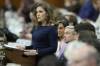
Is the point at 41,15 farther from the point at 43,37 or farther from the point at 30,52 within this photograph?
the point at 30,52

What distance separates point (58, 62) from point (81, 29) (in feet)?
2.33

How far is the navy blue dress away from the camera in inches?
213

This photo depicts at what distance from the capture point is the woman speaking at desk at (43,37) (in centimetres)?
541

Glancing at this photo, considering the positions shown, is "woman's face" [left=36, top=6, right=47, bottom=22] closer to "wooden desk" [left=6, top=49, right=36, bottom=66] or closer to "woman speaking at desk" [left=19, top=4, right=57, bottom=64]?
"woman speaking at desk" [left=19, top=4, right=57, bottom=64]

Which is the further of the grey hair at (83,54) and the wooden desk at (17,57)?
the wooden desk at (17,57)

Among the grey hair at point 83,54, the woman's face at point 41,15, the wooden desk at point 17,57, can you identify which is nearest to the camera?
the grey hair at point 83,54

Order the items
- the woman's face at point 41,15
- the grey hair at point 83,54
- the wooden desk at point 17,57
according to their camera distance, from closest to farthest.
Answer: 1. the grey hair at point 83,54
2. the wooden desk at point 17,57
3. the woman's face at point 41,15

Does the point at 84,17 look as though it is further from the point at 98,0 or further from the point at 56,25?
the point at 56,25

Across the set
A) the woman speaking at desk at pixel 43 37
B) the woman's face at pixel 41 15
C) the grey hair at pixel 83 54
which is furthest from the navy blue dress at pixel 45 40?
the grey hair at pixel 83 54

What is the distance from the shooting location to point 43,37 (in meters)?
5.47

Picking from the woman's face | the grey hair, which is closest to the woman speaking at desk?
the woman's face

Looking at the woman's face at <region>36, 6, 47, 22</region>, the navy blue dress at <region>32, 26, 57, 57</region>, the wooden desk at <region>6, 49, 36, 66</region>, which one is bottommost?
the wooden desk at <region>6, 49, 36, 66</region>

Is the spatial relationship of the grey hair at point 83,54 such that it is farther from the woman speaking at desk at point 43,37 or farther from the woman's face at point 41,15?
the woman's face at point 41,15

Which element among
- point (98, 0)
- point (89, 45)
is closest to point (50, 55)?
point (89, 45)
